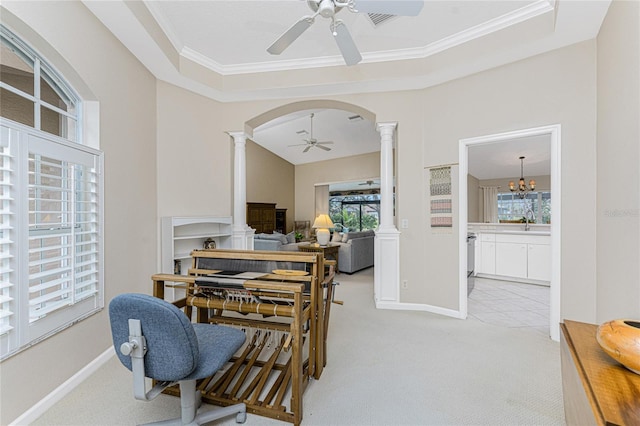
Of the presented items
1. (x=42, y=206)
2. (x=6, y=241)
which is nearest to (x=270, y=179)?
(x=42, y=206)

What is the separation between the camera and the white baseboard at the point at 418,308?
341cm

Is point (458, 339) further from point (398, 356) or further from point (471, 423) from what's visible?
Result: point (471, 423)

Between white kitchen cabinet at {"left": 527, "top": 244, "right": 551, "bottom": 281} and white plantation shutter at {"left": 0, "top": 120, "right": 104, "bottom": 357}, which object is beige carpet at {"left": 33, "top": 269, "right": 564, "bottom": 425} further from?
white kitchen cabinet at {"left": 527, "top": 244, "right": 551, "bottom": 281}

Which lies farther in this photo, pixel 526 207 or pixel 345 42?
pixel 526 207

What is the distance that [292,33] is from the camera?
88.1 inches

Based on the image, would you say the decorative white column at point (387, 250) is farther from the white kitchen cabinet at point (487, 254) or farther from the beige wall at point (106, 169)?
the white kitchen cabinet at point (487, 254)

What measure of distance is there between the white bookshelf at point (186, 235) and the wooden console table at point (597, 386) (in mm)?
3413

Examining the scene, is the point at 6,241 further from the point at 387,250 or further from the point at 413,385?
the point at 387,250

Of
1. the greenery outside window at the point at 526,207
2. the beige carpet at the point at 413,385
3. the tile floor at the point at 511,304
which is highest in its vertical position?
the greenery outside window at the point at 526,207

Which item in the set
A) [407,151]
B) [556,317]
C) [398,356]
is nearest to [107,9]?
[407,151]

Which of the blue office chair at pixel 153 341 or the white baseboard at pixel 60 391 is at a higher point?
the blue office chair at pixel 153 341

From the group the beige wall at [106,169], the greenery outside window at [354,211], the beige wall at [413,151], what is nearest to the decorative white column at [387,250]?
the beige wall at [413,151]

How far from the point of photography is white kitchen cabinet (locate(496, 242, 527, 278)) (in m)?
5.04

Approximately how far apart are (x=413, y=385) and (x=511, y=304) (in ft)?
8.73
